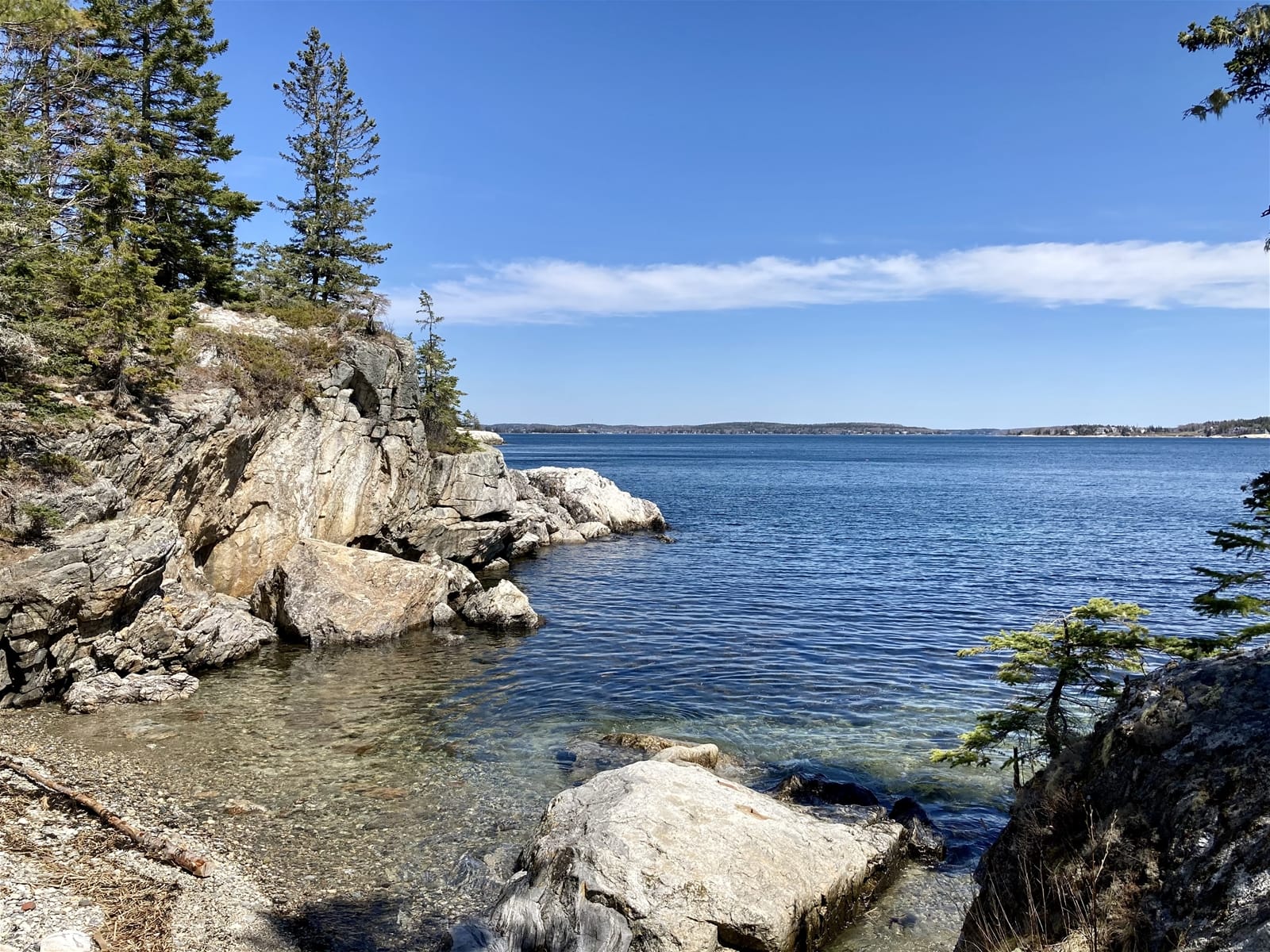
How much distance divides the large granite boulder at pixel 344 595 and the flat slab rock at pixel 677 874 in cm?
1569

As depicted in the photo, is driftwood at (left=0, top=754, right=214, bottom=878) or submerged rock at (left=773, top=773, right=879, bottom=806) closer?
driftwood at (left=0, top=754, right=214, bottom=878)

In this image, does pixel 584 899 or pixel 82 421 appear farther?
pixel 82 421

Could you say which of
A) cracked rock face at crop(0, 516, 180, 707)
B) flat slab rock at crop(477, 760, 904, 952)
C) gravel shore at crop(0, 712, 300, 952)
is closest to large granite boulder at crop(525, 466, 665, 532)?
cracked rock face at crop(0, 516, 180, 707)

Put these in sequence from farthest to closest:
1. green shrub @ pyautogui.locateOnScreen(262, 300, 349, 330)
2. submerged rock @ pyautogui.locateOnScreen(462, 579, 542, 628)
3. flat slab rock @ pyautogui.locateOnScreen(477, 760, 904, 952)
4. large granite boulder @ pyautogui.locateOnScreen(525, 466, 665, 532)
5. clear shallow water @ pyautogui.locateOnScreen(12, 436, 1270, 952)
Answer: large granite boulder @ pyautogui.locateOnScreen(525, 466, 665, 532), green shrub @ pyautogui.locateOnScreen(262, 300, 349, 330), submerged rock @ pyautogui.locateOnScreen(462, 579, 542, 628), clear shallow water @ pyautogui.locateOnScreen(12, 436, 1270, 952), flat slab rock @ pyautogui.locateOnScreen(477, 760, 904, 952)

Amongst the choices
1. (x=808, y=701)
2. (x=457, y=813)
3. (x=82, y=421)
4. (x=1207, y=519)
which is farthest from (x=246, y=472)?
(x=1207, y=519)

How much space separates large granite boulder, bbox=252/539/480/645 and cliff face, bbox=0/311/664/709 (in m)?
0.06

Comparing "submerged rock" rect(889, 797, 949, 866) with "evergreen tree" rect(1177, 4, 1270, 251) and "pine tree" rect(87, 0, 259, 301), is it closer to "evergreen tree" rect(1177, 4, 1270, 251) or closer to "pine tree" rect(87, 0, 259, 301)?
"evergreen tree" rect(1177, 4, 1270, 251)

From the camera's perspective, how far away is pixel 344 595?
25.3 m

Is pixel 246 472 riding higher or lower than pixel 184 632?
higher

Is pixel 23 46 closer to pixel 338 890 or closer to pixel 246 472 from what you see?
pixel 246 472

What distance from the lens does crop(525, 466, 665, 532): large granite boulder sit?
54.5 meters

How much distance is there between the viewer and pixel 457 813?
13.5 m

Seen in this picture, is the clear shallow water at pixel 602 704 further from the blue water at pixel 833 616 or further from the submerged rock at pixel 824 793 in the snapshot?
the submerged rock at pixel 824 793

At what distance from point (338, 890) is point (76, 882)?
324 cm
